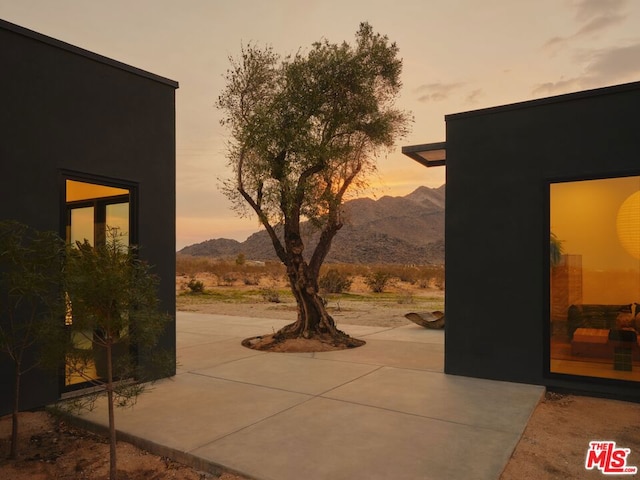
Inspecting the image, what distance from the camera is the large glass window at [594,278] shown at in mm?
5730

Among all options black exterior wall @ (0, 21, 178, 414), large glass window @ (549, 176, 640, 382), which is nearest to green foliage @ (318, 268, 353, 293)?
black exterior wall @ (0, 21, 178, 414)

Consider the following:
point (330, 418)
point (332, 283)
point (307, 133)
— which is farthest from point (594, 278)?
point (332, 283)

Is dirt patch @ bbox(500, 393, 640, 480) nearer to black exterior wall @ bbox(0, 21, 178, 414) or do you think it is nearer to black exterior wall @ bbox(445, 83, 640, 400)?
black exterior wall @ bbox(445, 83, 640, 400)

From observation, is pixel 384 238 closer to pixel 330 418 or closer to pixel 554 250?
pixel 554 250

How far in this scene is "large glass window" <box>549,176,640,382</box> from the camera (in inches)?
226

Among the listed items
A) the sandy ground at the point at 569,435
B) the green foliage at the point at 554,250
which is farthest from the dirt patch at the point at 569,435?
the green foliage at the point at 554,250

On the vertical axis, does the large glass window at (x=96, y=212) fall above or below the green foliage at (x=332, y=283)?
above

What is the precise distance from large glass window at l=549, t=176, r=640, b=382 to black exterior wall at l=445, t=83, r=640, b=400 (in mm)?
164

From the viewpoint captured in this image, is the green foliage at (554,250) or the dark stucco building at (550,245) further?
the green foliage at (554,250)

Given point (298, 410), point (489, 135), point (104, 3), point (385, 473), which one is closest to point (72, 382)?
point (298, 410)

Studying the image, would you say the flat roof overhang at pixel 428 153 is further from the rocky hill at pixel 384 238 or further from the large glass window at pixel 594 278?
the rocky hill at pixel 384 238

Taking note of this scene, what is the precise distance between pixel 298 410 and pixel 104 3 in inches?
364

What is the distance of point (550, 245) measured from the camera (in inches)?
234

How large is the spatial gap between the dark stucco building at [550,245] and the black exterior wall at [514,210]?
0.04ft
